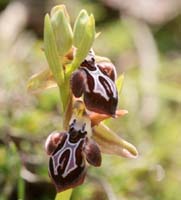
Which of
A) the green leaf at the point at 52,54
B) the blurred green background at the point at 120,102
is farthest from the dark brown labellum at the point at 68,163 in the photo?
the blurred green background at the point at 120,102

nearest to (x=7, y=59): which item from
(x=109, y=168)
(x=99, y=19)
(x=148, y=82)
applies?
(x=148, y=82)

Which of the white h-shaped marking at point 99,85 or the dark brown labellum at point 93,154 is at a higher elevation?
the white h-shaped marking at point 99,85

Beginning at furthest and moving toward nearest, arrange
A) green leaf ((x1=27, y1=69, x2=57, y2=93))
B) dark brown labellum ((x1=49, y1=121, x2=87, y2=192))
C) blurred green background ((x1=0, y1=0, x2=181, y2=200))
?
blurred green background ((x1=0, y1=0, x2=181, y2=200)) → green leaf ((x1=27, y1=69, x2=57, y2=93)) → dark brown labellum ((x1=49, y1=121, x2=87, y2=192))

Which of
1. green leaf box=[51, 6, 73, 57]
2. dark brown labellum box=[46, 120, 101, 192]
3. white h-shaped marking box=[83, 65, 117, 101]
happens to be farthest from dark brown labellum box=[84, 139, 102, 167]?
green leaf box=[51, 6, 73, 57]

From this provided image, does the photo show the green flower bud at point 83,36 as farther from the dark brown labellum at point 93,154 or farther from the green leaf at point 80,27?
the dark brown labellum at point 93,154

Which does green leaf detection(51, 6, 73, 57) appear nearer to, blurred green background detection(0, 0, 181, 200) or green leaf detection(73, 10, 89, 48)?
green leaf detection(73, 10, 89, 48)

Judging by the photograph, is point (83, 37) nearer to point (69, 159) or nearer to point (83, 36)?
point (83, 36)

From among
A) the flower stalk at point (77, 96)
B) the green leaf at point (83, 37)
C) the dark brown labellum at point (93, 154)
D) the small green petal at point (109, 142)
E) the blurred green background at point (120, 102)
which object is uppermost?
the green leaf at point (83, 37)
